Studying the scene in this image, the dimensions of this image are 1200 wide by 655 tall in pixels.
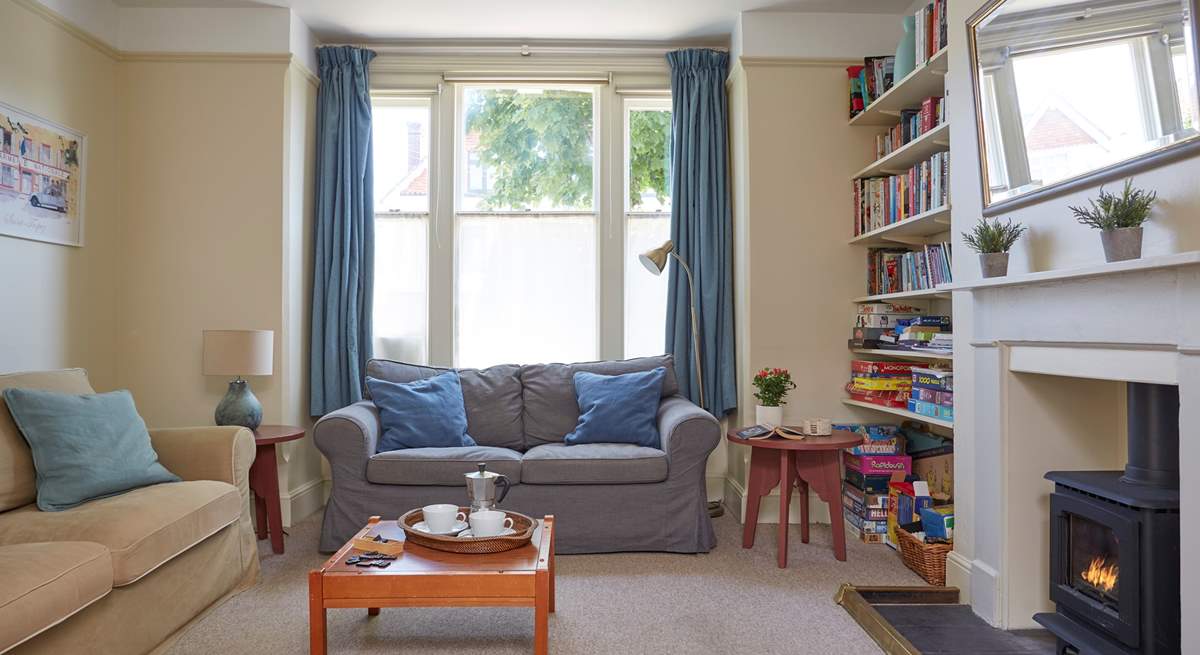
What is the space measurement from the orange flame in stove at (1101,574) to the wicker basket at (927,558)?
84cm

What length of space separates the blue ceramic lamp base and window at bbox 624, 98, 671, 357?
81.5 inches

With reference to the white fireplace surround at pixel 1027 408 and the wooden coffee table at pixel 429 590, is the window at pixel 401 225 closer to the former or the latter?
the wooden coffee table at pixel 429 590

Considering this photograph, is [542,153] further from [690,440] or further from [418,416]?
[690,440]

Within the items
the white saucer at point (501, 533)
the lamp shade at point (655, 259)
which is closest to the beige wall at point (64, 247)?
the white saucer at point (501, 533)

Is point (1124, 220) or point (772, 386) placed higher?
point (1124, 220)

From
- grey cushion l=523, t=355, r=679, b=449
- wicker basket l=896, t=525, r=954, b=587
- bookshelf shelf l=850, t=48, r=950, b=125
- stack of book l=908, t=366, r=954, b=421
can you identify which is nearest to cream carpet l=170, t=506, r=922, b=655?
wicker basket l=896, t=525, r=954, b=587

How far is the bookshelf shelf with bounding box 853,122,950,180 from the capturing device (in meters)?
3.31

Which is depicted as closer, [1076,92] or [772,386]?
[1076,92]

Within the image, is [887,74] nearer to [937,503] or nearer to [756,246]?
[756,246]

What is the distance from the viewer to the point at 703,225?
14.4 feet

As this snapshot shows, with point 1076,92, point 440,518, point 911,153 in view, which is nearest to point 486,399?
point 440,518

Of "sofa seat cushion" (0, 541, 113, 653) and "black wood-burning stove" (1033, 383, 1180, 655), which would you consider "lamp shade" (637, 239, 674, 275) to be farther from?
"sofa seat cushion" (0, 541, 113, 653)

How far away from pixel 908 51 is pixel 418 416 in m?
2.84

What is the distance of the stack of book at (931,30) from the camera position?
321 cm
